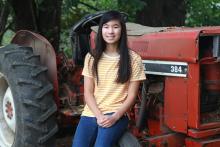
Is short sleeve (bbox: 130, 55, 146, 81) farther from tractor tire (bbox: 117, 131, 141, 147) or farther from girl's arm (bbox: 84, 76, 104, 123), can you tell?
tractor tire (bbox: 117, 131, 141, 147)

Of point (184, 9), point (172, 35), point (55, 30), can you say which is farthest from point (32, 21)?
point (172, 35)

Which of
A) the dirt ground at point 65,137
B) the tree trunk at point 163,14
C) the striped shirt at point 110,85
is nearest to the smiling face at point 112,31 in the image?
the striped shirt at point 110,85

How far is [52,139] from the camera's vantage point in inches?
183

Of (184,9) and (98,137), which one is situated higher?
(184,9)

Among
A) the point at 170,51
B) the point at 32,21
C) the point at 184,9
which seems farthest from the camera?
the point at 184,9

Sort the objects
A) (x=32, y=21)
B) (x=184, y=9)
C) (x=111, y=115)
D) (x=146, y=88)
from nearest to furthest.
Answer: (x=111, y=115) → (x=146, y=88) → (x=32, y=21) → (x=184, y=9)

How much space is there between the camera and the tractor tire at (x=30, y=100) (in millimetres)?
4523

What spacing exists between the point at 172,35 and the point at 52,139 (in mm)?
1520

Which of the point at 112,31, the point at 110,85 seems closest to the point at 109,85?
the point at 110,85

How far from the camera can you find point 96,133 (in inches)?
149

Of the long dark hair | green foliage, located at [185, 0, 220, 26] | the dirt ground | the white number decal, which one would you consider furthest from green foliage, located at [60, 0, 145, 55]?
the long dark hair

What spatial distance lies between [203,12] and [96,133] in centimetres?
700

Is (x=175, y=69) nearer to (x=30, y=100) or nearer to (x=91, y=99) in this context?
(x=91, y=99)

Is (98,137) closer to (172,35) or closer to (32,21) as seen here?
(172,35)
